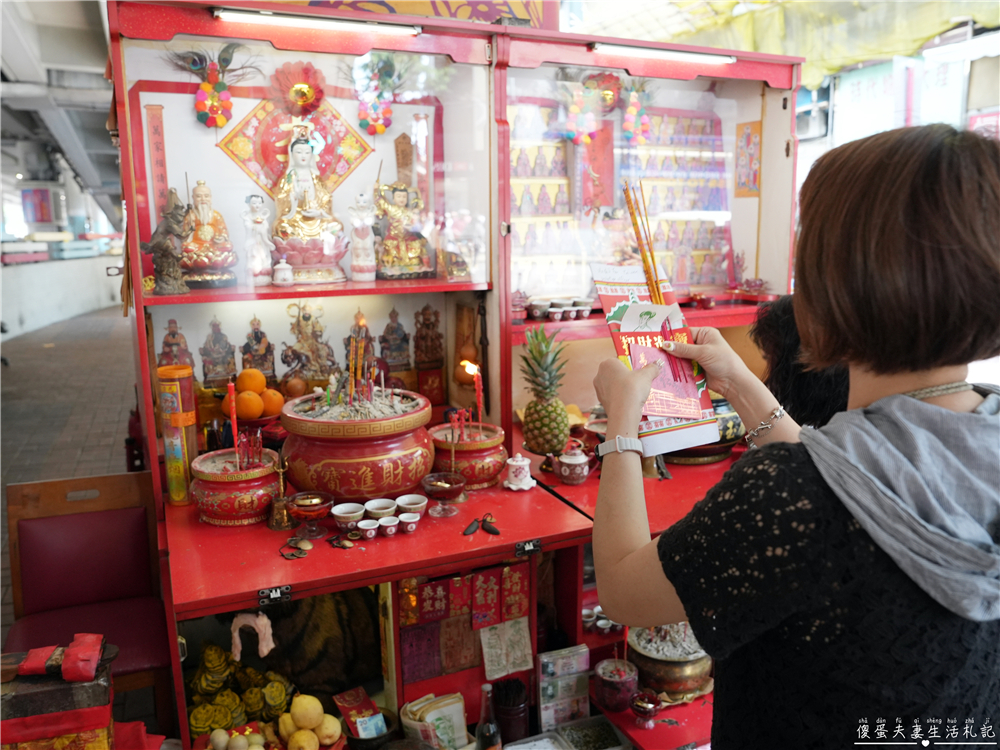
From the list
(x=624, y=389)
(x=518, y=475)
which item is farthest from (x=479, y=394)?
(x=624, y=389)

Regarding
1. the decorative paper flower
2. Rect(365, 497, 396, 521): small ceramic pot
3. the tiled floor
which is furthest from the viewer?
the tiled floor

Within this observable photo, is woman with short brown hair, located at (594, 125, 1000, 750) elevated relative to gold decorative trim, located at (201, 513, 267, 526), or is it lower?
elevated

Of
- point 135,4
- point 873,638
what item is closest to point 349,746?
point 873,638

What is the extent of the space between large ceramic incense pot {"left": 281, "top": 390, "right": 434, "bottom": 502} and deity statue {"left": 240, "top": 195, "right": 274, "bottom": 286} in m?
0.59

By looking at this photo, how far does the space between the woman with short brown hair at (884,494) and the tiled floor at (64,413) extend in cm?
241

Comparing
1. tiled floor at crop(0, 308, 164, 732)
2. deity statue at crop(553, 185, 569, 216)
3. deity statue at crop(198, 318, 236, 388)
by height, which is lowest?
tiled floor at crop(0, 308, 164, 732)

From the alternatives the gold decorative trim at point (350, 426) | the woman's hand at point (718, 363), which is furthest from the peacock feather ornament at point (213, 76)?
the woman's hand at point (718, 363)

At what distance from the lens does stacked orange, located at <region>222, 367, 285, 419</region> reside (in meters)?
2.57

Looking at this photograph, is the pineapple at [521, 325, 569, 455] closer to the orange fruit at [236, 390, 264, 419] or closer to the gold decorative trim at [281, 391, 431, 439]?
the gold decorative trim at [281, 391, 431, 439]

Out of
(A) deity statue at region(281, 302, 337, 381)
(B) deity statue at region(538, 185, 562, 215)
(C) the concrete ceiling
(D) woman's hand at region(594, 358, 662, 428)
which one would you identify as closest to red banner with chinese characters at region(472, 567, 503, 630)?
(A) deity statue at region(281, 302, 337, 381)

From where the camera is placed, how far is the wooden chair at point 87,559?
230cm

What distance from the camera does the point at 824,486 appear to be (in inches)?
31.6

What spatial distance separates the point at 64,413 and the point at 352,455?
21.5ft

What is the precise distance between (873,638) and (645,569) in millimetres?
262
